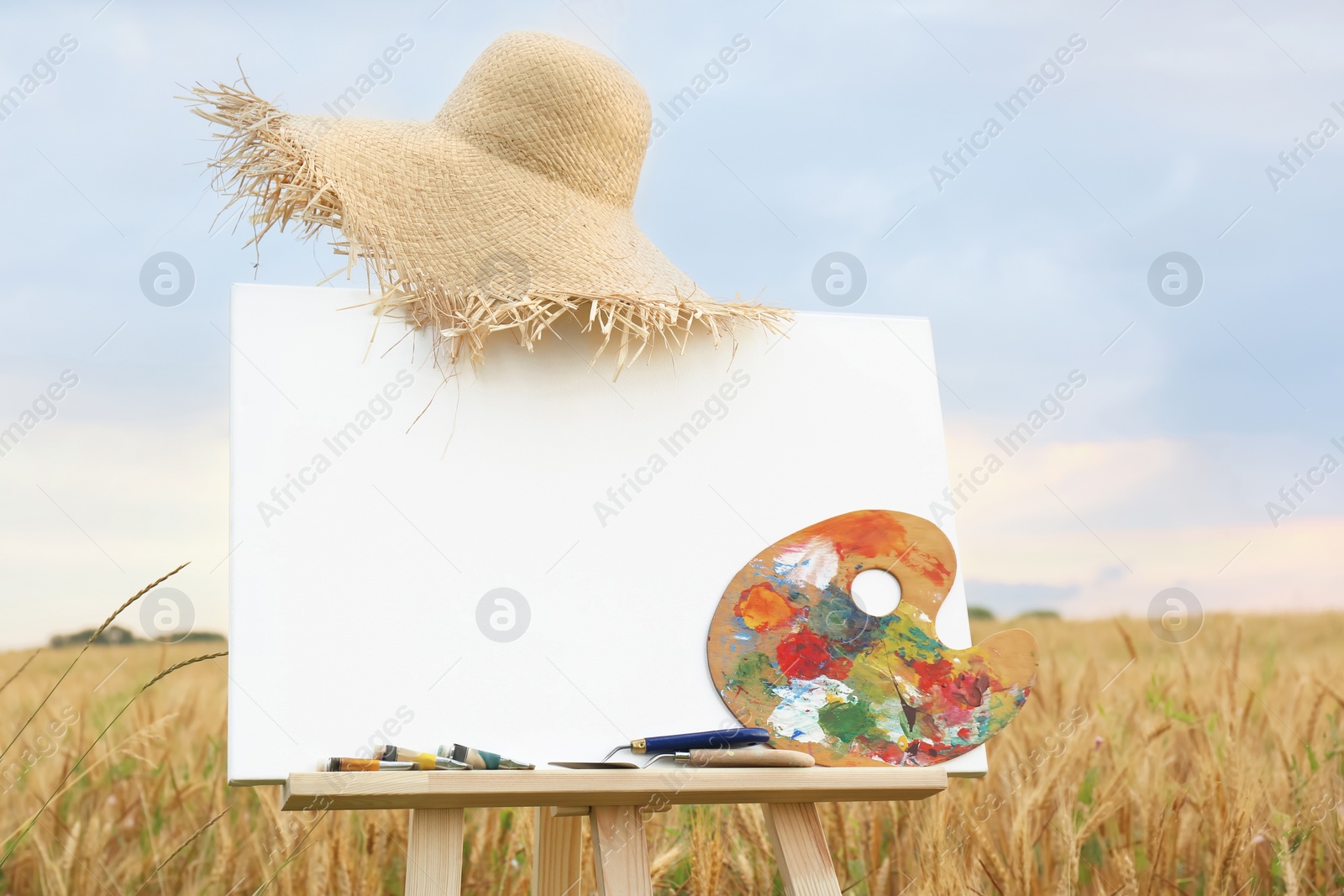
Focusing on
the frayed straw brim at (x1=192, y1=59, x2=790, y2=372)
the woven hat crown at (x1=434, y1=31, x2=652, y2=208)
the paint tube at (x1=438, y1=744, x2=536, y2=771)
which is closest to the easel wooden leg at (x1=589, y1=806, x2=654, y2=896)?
the paint tube at (x1=438, y1=744, x2=536, y2=771)

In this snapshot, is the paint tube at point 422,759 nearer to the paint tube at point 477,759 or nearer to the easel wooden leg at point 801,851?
the paint tube at point 477,759

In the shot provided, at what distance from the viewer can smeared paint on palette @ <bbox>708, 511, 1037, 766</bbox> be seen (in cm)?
146

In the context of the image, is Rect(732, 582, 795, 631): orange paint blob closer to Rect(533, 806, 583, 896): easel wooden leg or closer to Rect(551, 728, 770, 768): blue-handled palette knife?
Rect(551, 728, 770, 768): blue-handled palette knife

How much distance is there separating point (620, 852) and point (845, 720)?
0.35 m

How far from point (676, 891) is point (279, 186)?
58.5 inches

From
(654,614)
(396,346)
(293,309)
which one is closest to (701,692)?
(654,614)

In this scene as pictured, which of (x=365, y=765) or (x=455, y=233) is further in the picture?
(x=455, y=233)

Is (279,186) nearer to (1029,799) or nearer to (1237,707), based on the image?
(1029,799)

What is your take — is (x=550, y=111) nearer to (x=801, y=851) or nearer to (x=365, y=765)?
(x=365, y=765)

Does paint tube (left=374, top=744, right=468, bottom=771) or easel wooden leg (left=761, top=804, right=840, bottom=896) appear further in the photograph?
easel wooden leg (left=761, top=804, right=840, bottom=896)

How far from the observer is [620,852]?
4.34ft

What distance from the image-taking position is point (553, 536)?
146 cm

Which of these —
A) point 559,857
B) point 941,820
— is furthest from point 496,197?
point 941,820

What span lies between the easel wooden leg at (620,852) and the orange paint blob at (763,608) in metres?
0.30
